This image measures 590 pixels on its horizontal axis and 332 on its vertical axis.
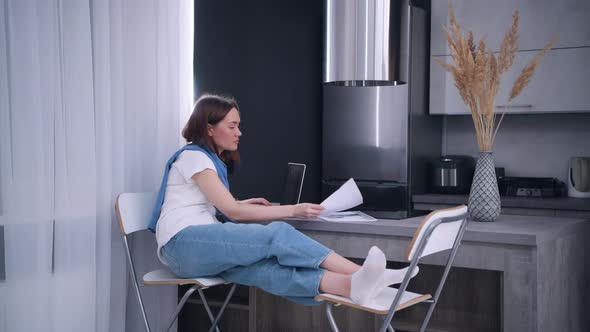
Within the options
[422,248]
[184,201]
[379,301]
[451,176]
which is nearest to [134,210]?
[184,201]

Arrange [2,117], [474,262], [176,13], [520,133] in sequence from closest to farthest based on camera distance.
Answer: [2,117]
[474,262]
[176,13]
[520,133]

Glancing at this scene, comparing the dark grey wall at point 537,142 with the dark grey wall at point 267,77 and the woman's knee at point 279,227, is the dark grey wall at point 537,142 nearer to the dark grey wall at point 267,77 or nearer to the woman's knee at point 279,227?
Result: the dark grey wall at point 267,77

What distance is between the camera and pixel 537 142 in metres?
3.88

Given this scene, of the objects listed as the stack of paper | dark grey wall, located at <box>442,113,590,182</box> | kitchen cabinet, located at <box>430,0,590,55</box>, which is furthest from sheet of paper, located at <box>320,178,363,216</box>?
dark grey wall, located at <box>442,113,590,182</box>

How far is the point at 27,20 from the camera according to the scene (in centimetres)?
221

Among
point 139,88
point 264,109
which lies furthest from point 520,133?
point 139,88

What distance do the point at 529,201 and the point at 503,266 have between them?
1.28 metres

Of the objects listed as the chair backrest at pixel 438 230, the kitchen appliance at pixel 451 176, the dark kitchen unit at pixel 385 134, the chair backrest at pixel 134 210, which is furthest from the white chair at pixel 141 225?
the kitchen appliance at pixel 451 176

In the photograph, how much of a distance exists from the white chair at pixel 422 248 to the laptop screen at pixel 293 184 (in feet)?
2.31

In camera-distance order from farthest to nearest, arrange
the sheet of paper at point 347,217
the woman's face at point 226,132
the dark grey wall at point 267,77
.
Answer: the dark grey wall at point 267,77 → the woman's face at point 226,132 → the sheet of paper at point 347,217

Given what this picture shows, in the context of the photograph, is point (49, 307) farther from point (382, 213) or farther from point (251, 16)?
point (251, 16)

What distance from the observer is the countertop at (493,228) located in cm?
221

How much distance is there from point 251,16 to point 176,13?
103 cm

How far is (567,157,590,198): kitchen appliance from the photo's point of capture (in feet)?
11.6
